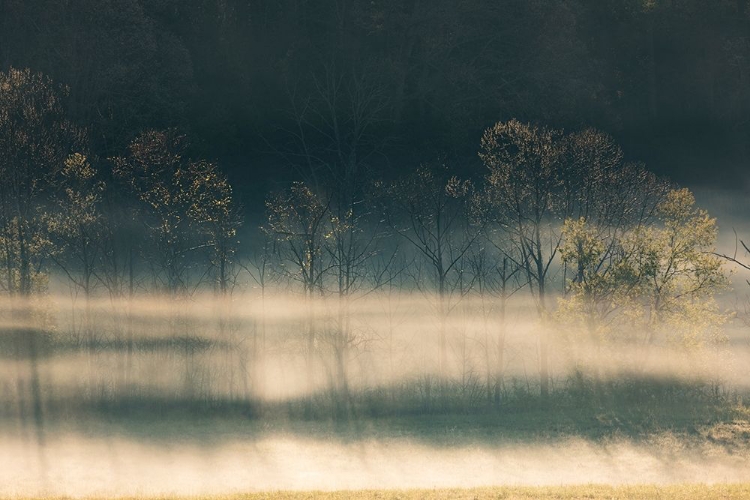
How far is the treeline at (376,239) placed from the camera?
4581 cm

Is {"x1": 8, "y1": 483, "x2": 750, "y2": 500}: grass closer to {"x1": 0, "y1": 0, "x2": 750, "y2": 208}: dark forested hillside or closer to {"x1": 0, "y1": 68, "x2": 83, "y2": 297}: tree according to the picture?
{"x1": 0, "y1": 68, "x2": 83, "y2": 297}: tree

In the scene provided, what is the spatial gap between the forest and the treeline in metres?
0.19

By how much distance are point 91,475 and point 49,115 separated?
21.2 meters

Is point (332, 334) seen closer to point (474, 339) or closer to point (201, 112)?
point (474, 339)

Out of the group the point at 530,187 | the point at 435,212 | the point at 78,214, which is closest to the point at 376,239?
the point at 435,212

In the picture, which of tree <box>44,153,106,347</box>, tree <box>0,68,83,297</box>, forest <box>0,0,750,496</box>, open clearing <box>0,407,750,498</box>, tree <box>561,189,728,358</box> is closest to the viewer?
open clearing <box>0,407,750,498</box>

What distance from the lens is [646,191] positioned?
5366 cm

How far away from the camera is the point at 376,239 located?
209 ft

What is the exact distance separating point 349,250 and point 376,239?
1068 cm

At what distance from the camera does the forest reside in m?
44.2

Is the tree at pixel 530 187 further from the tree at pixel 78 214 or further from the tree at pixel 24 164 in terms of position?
the tree at pixel 24 164

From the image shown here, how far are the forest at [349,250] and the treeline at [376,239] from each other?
0.61 feet

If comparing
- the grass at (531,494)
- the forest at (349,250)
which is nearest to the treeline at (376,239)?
the forest at (349,250)

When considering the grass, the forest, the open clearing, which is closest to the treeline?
the forest
